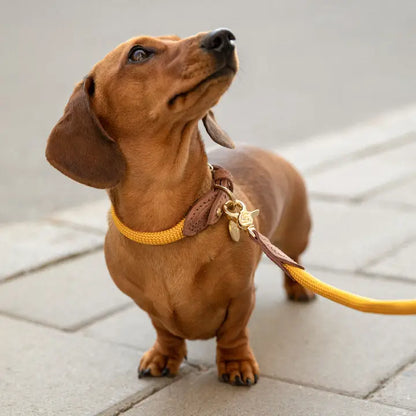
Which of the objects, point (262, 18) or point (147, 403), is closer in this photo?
point (147, 403)

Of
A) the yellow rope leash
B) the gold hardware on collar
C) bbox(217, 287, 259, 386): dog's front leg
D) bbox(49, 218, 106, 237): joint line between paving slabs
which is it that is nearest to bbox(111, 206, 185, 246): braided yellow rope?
the yellow rope leash

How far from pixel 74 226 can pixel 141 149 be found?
219 cm

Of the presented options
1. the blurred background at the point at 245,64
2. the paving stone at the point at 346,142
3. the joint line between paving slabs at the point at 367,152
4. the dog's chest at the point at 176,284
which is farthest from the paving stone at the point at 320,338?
the paving stone at the point at 346,142

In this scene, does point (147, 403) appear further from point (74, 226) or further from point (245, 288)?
point (74, 226)

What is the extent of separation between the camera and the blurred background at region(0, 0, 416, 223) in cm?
659

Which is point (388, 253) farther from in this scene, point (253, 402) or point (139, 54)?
point (139, 54)

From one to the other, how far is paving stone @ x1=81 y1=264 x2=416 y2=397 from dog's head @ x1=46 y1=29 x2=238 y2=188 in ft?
3.13

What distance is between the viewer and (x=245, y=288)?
2.95 m

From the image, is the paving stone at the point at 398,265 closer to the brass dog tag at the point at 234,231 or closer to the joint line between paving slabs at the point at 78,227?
the brass dog tag at the point at 234,231

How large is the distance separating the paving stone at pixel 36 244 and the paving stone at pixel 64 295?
0.33 feet

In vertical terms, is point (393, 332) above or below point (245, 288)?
below

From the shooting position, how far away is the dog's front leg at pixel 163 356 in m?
3.14

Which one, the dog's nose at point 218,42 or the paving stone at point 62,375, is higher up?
the dog's nose at point 218,42

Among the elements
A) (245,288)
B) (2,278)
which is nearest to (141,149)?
(245,288)
